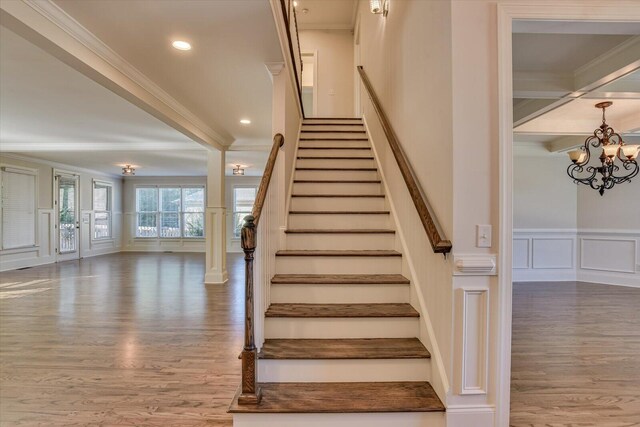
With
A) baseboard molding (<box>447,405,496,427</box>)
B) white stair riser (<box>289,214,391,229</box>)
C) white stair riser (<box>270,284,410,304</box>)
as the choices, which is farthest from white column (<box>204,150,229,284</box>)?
baseboard molding (<box>447,405,496,427</box>)

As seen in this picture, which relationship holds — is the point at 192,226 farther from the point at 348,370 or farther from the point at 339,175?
the point at 348,370

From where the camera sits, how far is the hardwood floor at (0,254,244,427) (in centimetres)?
204

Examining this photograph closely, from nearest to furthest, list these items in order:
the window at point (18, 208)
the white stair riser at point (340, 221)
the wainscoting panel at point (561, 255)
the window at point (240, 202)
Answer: the white stair riser at point (340, 221) < the wainscoting panel at point (561, 255) < the window at point (18, 208) < the window at point (240, 202)

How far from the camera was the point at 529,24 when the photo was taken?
1689 millimetres

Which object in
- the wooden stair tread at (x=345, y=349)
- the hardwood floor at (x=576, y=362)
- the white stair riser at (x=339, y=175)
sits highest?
the white stair riser at (x=339, y=175)

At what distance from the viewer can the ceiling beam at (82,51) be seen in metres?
1.92

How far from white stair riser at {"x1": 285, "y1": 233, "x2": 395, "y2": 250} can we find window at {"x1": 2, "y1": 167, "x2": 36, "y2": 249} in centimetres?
760

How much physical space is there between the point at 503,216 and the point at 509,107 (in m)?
0.57

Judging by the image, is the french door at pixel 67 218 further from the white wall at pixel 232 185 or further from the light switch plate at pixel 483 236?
the light switch plate at pixel 483 236

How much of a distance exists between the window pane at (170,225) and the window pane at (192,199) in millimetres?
438

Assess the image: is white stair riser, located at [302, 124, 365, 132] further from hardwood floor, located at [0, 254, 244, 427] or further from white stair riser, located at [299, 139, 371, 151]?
hardwood floor, located at [0, 254, 244, 427]

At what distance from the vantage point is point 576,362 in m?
2.66

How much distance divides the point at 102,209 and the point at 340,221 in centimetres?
1008

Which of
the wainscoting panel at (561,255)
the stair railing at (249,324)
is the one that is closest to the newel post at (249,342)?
the stair railing at (249,324)
